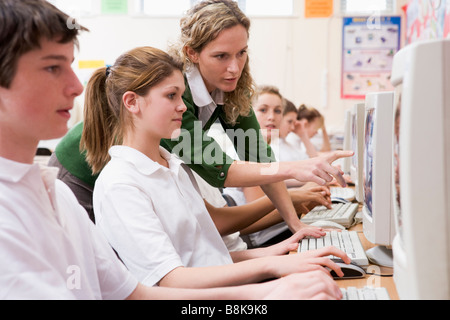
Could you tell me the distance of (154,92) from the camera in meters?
1.25

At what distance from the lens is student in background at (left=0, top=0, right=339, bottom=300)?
0.63m

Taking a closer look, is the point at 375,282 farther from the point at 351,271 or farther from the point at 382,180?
the point at 382,180

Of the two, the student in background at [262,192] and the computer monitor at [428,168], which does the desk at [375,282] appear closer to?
the computer monitor at [428,168]

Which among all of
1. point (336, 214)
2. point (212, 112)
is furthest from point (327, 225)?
point (212, 112)

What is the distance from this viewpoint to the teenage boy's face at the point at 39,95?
66 cm

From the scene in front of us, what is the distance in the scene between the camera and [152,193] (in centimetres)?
116

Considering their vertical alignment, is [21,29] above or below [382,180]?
above

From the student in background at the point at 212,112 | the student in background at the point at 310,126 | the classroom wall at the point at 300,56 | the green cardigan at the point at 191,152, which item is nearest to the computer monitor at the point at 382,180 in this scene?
the student in background at the point at 212,112

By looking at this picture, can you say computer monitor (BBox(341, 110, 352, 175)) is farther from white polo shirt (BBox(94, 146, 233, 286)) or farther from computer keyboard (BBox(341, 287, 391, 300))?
computer keyboard (BBox(341, 287, 391, 300))

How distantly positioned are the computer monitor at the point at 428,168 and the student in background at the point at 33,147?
481 mm

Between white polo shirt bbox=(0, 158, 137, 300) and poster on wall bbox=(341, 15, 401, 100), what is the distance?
369 centimetres

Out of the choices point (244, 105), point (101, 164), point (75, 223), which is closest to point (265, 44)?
point (244, 105)

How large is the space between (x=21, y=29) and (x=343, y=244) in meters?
0.91
